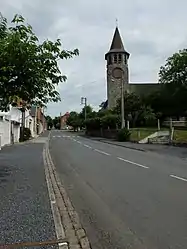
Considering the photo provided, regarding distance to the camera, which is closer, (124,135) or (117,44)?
(124,135)

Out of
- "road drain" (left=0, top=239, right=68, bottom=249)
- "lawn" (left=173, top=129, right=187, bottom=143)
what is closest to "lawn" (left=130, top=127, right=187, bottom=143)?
"lawn" (left=173, top=129, right=187, bottom=143)

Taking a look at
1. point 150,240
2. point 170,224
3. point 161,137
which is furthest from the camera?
point 161,137

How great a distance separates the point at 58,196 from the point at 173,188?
3.22 metres

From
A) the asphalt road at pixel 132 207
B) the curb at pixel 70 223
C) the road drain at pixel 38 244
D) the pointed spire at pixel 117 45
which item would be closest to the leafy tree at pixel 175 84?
the pointed spire at pixel 117 45

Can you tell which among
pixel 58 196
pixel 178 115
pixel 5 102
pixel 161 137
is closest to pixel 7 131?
pixel 161 137

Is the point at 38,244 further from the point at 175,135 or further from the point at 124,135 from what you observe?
the point at 124,135

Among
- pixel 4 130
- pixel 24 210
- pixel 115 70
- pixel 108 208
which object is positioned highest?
pixel 115 70

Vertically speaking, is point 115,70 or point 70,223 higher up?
point 115,70

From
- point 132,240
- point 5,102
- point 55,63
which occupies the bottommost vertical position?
point 132,240

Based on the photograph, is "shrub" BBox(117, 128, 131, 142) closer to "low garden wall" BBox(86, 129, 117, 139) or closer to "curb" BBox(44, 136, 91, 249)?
"low garden wall" BBox(86, 129, 117, 139)

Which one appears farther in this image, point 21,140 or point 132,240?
point 21,140

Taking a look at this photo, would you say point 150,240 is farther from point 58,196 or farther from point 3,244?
point 58,196

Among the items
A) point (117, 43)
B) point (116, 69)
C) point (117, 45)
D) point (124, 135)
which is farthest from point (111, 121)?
point (117, 43)

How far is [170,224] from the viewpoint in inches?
256
